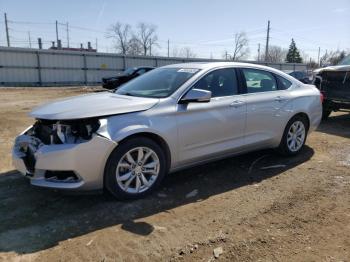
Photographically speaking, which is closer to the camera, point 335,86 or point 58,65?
point 335,86

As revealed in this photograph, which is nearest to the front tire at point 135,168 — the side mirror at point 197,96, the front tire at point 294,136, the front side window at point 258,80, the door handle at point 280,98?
the side mirror at point 197,96

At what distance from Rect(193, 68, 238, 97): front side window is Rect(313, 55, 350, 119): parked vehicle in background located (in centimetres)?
509

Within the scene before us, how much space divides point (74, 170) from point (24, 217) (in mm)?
736

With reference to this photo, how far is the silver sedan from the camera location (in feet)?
12.1

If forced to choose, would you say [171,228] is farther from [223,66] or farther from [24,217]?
[223,66]

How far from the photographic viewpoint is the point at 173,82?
460cm

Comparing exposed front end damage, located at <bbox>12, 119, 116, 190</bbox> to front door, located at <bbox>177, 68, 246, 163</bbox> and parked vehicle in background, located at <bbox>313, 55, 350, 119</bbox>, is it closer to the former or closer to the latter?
front door, located at <bbox>177, 68, 246, 163</bbox>

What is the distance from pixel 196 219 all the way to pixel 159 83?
201 cm

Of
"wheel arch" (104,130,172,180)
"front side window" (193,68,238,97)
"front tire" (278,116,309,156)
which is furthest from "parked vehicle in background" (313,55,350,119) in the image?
"wheel arch" (104,130,172,180)

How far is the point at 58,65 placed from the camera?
25.0 m

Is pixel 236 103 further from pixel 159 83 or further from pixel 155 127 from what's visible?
pixel 155 127

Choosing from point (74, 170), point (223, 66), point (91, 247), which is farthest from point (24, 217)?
point (223, 66)

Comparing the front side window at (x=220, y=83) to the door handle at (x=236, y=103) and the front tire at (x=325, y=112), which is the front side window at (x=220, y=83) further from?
the front tire at (x=325, y=112)

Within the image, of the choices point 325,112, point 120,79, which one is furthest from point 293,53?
point 325,112
